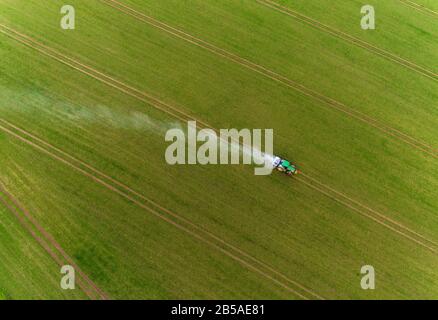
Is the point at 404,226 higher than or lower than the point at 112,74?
lower

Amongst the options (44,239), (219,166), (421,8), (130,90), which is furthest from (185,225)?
(421,8)

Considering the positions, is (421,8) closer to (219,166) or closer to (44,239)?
(219,166)

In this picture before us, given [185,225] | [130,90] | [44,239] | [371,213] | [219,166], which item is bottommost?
[44,239]

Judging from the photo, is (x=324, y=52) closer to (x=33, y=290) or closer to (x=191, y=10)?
(x=191, y=10)

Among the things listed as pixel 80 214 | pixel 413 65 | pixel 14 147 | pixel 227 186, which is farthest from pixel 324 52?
pixel 14 147

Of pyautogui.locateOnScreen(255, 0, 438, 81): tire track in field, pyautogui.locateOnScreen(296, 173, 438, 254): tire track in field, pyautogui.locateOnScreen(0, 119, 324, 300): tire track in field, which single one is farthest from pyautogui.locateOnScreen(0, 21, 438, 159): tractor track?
pyautogui.locateOnScreen(0, 119, 324, 300): tire track in field
